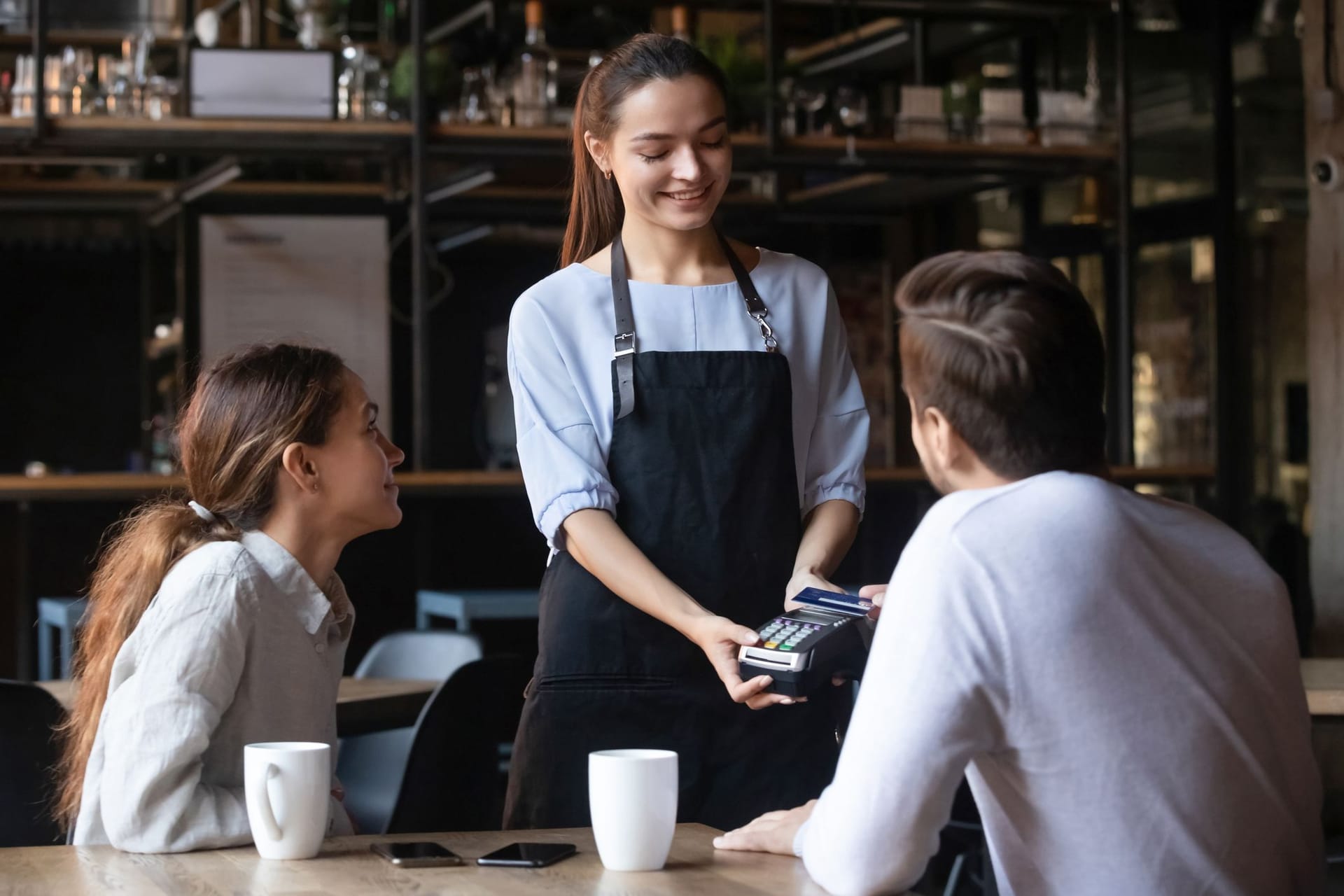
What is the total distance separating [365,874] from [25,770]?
46.1 inches

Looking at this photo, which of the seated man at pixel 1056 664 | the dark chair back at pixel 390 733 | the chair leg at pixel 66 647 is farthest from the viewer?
the chair leg at pixel 66 647

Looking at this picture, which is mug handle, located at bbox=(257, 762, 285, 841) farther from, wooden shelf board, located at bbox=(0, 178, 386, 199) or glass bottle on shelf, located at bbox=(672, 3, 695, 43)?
wooden shelf board, located at bbox=(0, 178, 386, 199)

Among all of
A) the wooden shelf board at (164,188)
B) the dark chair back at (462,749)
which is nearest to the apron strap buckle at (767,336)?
the dark chair back at (462,749)

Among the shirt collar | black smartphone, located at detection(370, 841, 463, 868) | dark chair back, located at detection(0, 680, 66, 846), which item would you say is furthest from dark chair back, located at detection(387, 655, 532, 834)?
black smartphone, located at detection(370, 841, 463, 868)

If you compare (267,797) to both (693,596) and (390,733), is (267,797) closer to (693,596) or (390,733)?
(693,596)

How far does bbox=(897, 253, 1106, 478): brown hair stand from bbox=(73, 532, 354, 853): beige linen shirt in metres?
0.71

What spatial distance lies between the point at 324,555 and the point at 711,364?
498 millimetres

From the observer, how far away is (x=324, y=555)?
174cm

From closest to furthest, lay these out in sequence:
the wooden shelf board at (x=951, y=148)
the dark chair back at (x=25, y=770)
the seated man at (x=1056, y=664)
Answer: the seated man at (x=1056, y=664) → the dark chair back at (x=25, y=770) → the wooden shelf board at (x=951, y=148)

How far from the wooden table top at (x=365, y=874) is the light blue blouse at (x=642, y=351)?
21.9 inches

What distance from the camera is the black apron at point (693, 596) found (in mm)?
1800

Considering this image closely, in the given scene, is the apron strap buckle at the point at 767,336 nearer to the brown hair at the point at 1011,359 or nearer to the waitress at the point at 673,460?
the waitress at the point at 673,460

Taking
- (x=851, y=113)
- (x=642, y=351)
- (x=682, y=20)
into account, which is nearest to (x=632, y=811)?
(x=642, y=351)

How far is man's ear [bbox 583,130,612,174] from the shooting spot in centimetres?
195
